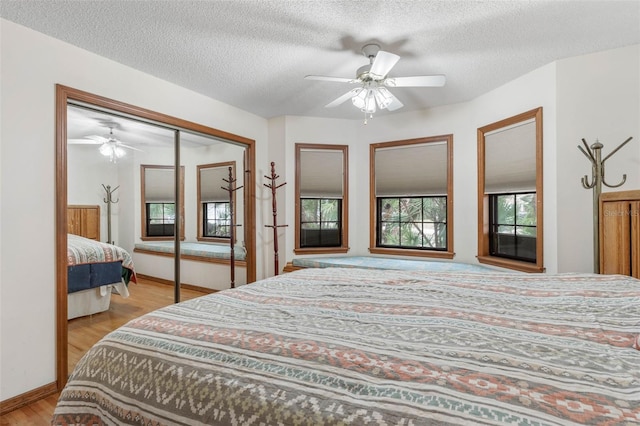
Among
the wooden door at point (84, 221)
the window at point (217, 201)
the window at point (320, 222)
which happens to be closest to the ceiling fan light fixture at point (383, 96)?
the window at point (320, 222)

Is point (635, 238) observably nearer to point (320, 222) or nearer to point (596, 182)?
point (596, 182)

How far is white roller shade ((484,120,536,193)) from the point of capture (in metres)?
2.92

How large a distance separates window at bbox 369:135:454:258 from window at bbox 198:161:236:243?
180cm

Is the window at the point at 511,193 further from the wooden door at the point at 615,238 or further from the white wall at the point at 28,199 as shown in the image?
the white wall at the point at 28,199

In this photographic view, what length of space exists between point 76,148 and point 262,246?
223 centimetres

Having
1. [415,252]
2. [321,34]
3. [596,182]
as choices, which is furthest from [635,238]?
[321,34]

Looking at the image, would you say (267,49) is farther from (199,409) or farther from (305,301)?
(199,409)

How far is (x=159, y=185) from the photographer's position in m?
3.02

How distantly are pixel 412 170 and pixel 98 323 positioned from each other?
3.60 m

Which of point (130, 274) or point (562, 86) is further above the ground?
point (562, 86)

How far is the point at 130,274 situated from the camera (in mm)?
2805

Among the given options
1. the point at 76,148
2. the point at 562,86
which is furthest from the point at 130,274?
the point at 562,86

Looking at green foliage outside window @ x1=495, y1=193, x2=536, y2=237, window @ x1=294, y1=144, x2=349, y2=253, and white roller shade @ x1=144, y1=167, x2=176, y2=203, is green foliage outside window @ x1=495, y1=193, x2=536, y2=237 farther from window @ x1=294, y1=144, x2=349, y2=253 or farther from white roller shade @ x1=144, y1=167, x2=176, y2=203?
white roller shade @ x1=144, y1=167, x2=176, y2=203

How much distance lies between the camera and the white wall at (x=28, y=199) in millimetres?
1947
